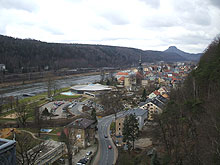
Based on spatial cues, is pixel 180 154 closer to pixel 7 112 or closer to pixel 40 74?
pixel 7 112

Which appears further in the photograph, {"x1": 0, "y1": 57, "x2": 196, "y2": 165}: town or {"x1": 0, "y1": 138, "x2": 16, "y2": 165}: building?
{"x1": 0, "y1": 57, "x2": 196, "y2": 165}: town

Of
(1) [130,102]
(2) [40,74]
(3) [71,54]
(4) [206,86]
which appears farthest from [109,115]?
(3) [71,54]

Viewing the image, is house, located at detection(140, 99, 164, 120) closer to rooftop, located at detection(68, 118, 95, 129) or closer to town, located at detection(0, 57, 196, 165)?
town, located at detection(0, 57, 196, 165)

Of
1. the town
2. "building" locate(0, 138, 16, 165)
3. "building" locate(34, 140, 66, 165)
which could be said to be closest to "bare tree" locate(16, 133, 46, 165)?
the town

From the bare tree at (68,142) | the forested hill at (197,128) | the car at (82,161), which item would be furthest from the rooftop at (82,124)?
the forested hill at (197,128)

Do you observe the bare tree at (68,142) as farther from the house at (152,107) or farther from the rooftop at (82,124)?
the house at (152,107)
